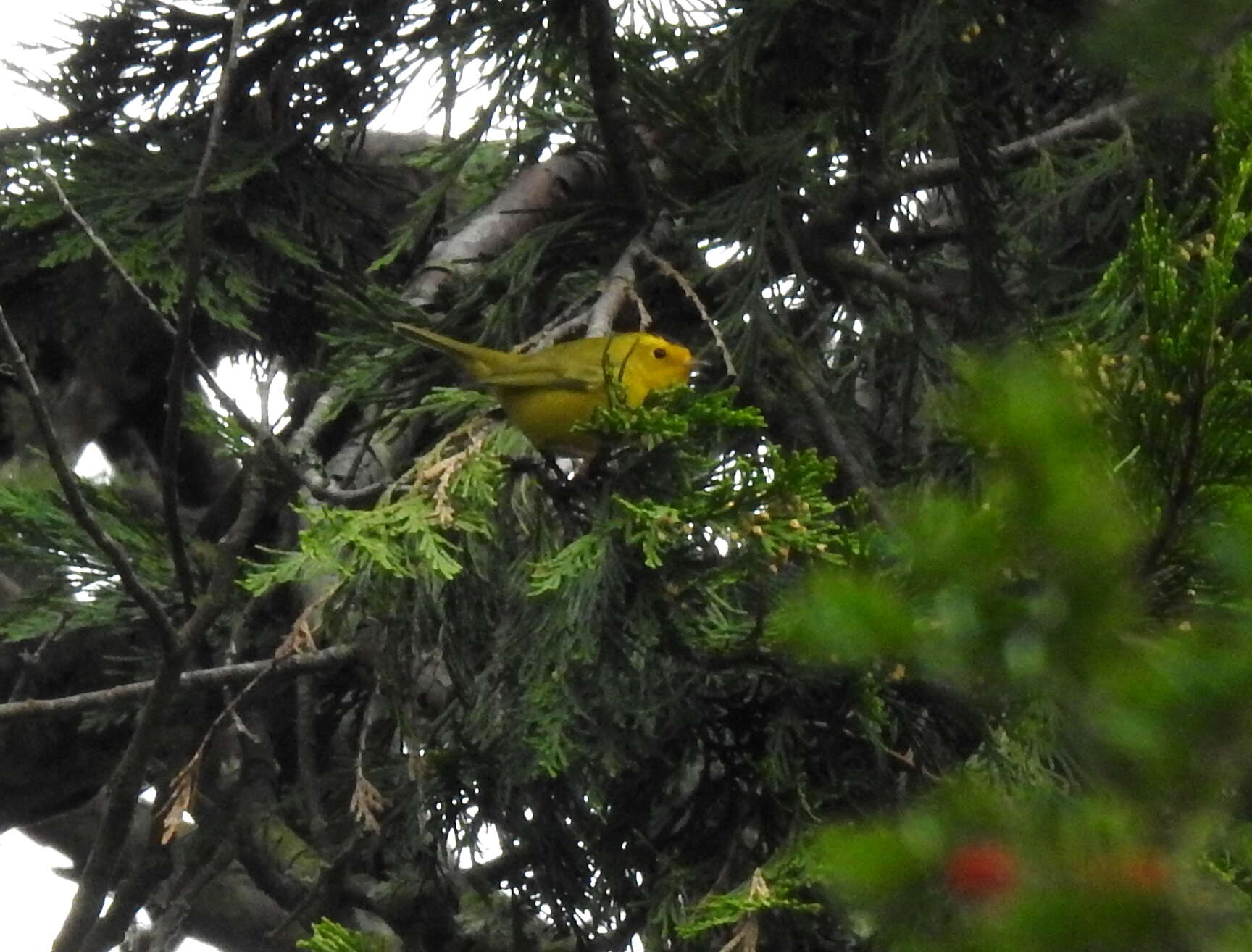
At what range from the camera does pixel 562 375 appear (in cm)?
309

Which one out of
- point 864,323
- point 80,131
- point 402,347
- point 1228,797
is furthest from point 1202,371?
point 80,131

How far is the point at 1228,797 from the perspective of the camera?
970 mm

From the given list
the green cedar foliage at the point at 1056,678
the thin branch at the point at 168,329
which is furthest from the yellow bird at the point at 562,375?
the green cedar foliage at the point at 1056,678

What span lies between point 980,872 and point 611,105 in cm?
246

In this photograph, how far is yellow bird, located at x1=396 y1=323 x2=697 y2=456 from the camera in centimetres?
298

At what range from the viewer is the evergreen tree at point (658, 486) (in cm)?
94

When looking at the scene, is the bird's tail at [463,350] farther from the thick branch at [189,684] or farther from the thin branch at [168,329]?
the thin branch at [168,329]

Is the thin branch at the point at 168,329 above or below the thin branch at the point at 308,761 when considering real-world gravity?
above

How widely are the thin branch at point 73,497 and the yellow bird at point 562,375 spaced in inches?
30.9

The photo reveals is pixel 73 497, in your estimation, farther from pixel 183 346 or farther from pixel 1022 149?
pixel 1022 149

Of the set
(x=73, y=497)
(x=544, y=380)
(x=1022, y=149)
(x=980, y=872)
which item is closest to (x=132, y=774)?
(x=73, y=497)

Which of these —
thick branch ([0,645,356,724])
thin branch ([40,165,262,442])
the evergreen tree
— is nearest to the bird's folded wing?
the evergreen tree

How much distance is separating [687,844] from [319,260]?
1720 millimetres

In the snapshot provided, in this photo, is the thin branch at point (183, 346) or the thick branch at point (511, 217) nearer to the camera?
the thin branch at point (183, 346)
